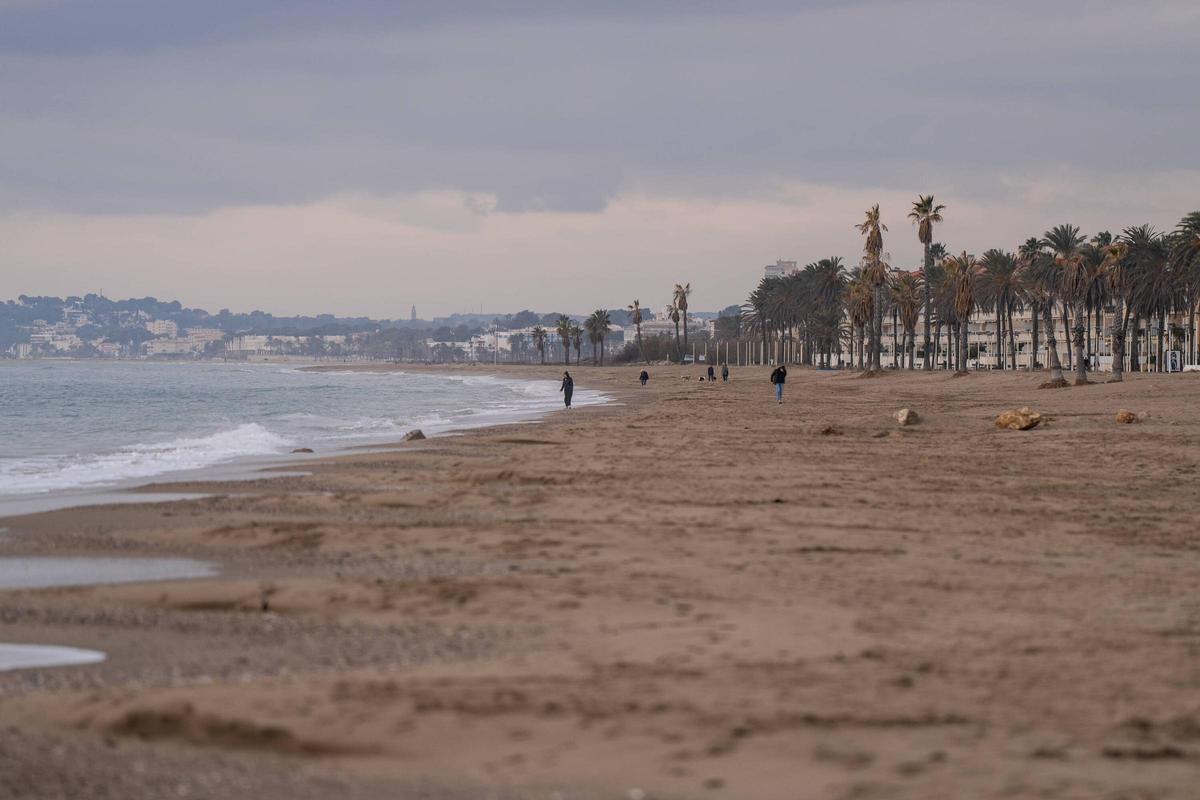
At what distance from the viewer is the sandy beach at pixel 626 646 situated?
5051mm

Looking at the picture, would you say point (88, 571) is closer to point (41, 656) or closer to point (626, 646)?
point (41, 656)

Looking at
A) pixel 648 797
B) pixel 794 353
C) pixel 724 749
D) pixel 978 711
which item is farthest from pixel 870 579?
pixel 794 353

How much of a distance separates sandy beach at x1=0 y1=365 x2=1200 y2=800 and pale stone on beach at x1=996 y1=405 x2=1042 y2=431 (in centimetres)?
1110

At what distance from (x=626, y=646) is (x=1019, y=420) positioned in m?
21.9

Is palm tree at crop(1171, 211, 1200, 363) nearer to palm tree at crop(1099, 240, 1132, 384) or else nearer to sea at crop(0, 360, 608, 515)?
palm tree at crop(1099, 240, 1132, 384)

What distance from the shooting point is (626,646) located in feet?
23.1

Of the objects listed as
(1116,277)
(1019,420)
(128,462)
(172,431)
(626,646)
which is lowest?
(172,431)

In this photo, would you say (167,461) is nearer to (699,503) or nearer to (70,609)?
(699,503)

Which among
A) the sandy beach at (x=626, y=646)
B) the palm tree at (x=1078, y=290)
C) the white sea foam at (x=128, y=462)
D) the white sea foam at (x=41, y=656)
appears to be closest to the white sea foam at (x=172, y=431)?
the white sea foam at (x=128, y=462)

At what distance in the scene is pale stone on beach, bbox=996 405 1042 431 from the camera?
26984 millimetres

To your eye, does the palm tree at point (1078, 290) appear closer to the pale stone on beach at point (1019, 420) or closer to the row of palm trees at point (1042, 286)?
the row of palm trees at point (1042, 286)

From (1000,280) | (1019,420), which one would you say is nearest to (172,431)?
(1019,420)

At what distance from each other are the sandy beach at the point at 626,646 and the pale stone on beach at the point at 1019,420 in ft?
36.4

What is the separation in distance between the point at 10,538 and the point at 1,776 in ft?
27.5
